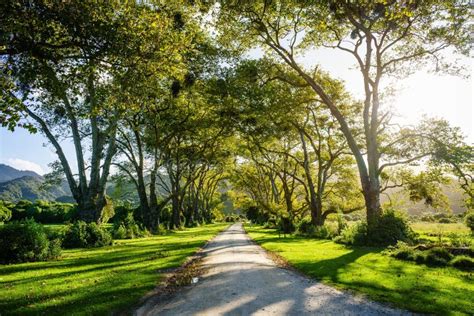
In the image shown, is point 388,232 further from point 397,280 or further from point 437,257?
point 397,280

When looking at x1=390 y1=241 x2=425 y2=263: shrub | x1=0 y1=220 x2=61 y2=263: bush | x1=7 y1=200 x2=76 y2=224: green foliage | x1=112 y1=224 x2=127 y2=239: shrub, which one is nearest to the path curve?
x1=390 y1=241 x2=425 y2=263: shrub

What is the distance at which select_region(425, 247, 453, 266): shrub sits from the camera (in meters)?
13.9

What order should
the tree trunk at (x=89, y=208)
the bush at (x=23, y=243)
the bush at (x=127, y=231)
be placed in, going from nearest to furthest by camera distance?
the bush at (x=23, y=243) → the tree trunk at (x=89, y=208) → the bush at (x=127, y=231)

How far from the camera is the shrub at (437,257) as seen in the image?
45.7ft

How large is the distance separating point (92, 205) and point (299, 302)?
20107 millimetres

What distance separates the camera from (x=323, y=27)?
21.1 m

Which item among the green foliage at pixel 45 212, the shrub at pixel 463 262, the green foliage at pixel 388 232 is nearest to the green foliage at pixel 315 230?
the green foliage at pixel 388 232

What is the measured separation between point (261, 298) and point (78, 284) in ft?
19.1

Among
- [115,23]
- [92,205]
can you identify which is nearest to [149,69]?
[115,23]

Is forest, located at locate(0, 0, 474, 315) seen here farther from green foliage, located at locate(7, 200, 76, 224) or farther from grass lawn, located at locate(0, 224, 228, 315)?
green foliage, located at locate(7, 200, 76, 224)

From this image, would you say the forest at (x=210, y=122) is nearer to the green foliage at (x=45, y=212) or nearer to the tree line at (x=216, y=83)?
the tree line at (x=216, y=83)

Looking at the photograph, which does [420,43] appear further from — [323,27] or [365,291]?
[365,291]

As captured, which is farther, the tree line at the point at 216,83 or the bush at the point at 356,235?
the bush at the point at 356,235

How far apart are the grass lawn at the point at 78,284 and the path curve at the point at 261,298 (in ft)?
4.41
